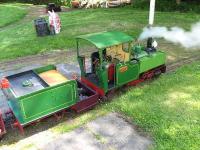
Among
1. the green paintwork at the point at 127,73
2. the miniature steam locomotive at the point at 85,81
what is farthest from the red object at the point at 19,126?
the green paintwork at the point at 127,73

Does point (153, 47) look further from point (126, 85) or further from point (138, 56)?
point (126, 85)

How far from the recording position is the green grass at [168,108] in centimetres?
847

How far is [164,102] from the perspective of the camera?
1035 centimetres

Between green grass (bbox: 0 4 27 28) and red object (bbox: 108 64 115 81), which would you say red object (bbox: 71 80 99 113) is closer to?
red object (bbox: 108 64 115 81)

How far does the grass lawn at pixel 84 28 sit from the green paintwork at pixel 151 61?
2.91 m

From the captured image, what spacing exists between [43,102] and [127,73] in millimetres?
3652

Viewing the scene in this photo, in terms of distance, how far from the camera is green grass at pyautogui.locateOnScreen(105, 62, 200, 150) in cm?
847

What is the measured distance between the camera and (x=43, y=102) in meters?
9.03

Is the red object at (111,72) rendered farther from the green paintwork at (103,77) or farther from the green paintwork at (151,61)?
the green paintwork at (151,61)

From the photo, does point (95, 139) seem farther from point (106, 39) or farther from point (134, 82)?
point (134, 82)

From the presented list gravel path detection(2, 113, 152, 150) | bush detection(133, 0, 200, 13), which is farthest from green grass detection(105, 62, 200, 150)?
bush detection(133, 0, 200, 13)

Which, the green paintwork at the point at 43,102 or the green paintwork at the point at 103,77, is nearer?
the green paintwork at the point at 43,102

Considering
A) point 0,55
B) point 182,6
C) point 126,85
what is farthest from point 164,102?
point 182,6

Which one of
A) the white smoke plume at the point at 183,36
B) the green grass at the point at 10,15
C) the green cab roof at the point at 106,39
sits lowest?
the white smoke plume at the point at 183,36
